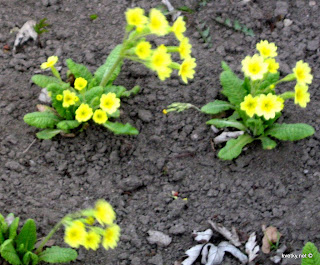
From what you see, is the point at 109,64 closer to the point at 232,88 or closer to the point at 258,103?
the point at 232,88

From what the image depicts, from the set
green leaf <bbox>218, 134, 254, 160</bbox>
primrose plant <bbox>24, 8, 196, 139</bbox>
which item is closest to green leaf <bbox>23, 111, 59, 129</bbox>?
primrose plant <bbox>24, 8, 196, 139</bbox>

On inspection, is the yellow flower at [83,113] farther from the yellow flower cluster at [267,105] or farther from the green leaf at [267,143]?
the green leaf at [267,143]

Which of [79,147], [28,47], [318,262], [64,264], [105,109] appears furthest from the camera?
[28,47]

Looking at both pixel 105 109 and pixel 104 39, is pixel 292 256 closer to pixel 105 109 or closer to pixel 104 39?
pixel 105 109

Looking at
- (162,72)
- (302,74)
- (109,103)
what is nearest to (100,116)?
(109,103)

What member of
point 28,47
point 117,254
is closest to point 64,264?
point 117,254

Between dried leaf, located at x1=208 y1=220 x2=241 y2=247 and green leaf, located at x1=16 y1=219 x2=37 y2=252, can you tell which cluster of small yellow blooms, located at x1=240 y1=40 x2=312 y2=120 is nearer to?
dried leaf, located at x1=208 y1=220 x2=241 y2=247
